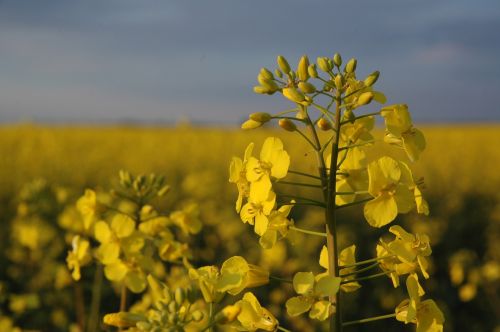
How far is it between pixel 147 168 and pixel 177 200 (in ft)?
8.06

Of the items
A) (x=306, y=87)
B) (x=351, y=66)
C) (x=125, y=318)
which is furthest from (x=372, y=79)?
(x=125, y=318)

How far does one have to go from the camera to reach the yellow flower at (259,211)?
4.33 ft

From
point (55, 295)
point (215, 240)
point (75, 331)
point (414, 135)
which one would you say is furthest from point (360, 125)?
point (215, 240)

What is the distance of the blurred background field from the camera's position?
5.17 m

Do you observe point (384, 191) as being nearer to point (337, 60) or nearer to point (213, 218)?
point (337, 60)

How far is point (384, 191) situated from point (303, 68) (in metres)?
0.36

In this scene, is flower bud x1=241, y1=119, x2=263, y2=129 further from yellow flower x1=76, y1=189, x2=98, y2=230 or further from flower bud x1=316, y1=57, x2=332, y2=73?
yellow flower x1=76, y1=189, x2=98, y2=230

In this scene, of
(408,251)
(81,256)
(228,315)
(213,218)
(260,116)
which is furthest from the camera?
(213,218)

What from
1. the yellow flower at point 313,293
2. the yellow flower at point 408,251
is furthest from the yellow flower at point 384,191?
the yellow flower at point 313,293

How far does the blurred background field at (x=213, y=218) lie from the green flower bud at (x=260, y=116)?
17 cm

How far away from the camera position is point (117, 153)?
12.9m

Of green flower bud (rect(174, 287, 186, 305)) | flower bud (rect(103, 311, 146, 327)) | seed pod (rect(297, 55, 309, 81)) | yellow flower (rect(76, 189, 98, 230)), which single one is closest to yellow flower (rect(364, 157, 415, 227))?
seed pod (rect(297, 55, 309, 81))

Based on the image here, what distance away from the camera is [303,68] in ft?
4.86

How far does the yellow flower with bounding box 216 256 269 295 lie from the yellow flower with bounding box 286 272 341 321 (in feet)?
0.39
